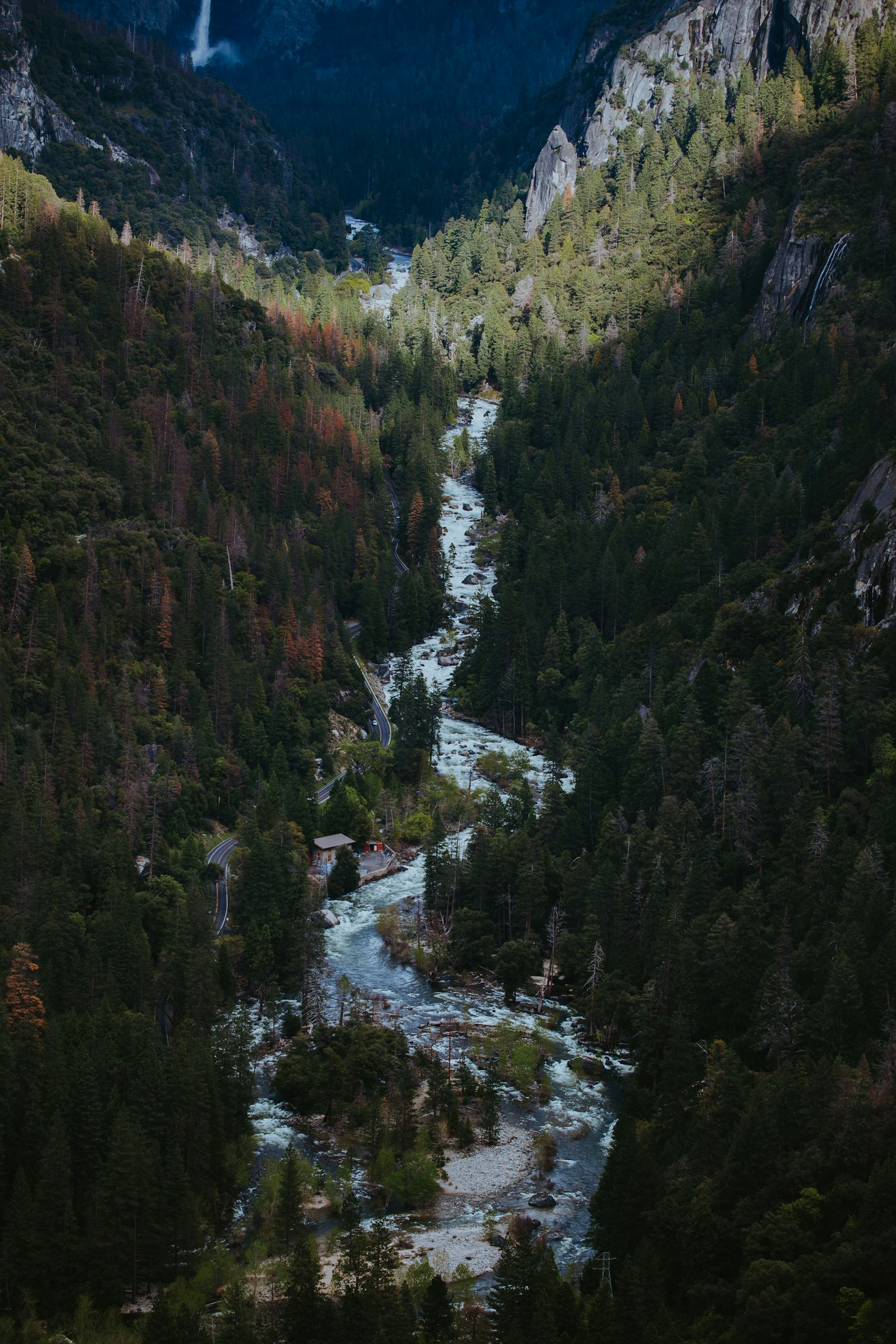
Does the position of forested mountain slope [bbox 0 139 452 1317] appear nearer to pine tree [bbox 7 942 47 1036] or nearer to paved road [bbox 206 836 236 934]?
pine tree [bbox 7 942 47 1036]

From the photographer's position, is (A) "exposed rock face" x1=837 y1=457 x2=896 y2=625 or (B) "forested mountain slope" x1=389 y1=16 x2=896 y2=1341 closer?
(B) "forested mountain slope" x1=389 y1=16 x2=896 y2=1341

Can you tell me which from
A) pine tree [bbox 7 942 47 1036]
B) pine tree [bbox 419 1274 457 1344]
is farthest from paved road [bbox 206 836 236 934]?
pine tree [bbox 419 1274 457 1344]

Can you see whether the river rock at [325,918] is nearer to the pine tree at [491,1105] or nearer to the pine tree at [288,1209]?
the pine tree at [491,1105]

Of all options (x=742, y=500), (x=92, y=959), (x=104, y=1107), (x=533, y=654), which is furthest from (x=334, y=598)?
(x=104, y=1107)

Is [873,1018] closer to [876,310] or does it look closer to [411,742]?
[411,742]

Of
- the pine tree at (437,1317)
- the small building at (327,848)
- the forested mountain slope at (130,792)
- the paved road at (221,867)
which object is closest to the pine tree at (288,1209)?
the forested mountain slope at (130,792)

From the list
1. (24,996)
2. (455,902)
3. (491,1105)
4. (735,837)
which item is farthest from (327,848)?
(491,1105)
